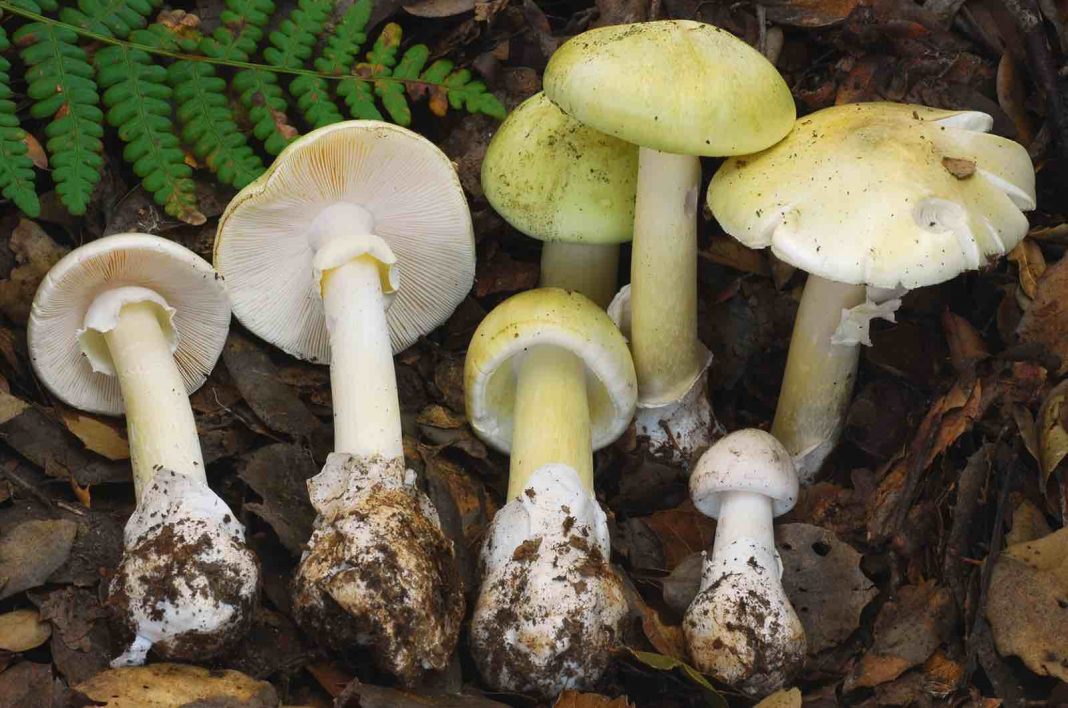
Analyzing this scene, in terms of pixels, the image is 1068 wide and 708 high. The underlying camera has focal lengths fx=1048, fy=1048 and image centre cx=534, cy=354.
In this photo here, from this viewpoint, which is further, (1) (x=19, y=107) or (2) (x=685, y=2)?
(2) (x=685, y=2)

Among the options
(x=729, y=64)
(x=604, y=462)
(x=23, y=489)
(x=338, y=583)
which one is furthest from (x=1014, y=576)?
(x=23, y=489)

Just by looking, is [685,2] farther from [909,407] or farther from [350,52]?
[909,407]

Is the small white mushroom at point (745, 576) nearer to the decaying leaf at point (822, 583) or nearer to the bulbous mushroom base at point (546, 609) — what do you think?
the decaying leaf at point (822, 583)

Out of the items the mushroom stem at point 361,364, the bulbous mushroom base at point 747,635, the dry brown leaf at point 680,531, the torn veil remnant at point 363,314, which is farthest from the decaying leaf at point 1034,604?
the mushroom stem at point 361,364

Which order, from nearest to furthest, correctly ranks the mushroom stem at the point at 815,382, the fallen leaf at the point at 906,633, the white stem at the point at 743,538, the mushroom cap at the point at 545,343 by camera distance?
the fallen leaf at the point at 906,633 → the white stem at the point at 743,538 → the mushroom cap at the point at 545,343 → the mushroom stem at the point at 815,382

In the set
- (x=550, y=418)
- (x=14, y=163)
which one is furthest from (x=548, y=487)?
(x=14, y=163)

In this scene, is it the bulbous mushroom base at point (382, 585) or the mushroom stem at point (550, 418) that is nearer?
the bulbous mushroom base at point (382, 585)

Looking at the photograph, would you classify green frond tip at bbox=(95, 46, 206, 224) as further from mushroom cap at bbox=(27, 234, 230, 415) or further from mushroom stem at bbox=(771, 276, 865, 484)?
mushroom stem at bbox=(771, 276, 865, 484)

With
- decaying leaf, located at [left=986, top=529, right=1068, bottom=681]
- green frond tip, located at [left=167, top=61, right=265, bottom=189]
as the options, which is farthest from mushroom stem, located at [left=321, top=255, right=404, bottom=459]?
decaying leaf, located at [left=986, top=529, right=1068, bottom=681]
